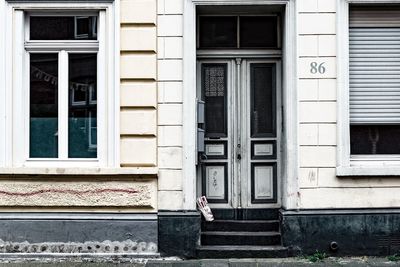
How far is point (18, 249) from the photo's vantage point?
9.14 m

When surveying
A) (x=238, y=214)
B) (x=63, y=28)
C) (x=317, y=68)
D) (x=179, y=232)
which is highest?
(x=63, y=28)

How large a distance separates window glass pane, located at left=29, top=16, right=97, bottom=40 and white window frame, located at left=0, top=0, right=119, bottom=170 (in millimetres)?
100

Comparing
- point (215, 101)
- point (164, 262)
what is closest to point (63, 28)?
point (215, 101)

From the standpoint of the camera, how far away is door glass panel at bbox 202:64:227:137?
32.3 ft

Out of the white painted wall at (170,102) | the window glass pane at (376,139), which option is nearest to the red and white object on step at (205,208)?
the white painted wall at (170,102)

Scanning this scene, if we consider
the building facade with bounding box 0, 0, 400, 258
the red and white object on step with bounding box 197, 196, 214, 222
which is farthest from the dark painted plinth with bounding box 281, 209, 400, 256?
the red and white object on step with bounding box 197, 196, 214, 222

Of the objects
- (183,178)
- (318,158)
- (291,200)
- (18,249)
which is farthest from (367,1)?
(18,249)

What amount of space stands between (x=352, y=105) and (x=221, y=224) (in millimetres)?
2860

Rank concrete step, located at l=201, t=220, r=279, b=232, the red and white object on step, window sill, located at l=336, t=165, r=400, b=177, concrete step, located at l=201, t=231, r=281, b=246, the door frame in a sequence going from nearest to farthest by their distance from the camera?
window sill, located at l=336, t=165, r=400, b=177 → the door frame → concrete step, located at l=201, t=231, r=281, b=246 → the red and white object on step → concrete step, located at l=201, t=220, r=279, b=232

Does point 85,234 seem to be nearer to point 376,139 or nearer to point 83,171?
point 83,171

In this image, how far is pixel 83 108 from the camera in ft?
31.0

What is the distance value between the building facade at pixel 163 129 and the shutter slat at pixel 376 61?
0.06 ft

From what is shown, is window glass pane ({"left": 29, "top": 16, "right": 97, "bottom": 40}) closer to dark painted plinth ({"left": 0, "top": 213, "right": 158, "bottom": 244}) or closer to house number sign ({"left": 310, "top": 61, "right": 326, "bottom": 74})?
dark painted plinth ({"left": 0, "top": 213, "right": 158, "bottom": 244})

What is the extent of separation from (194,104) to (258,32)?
1.79 meters
